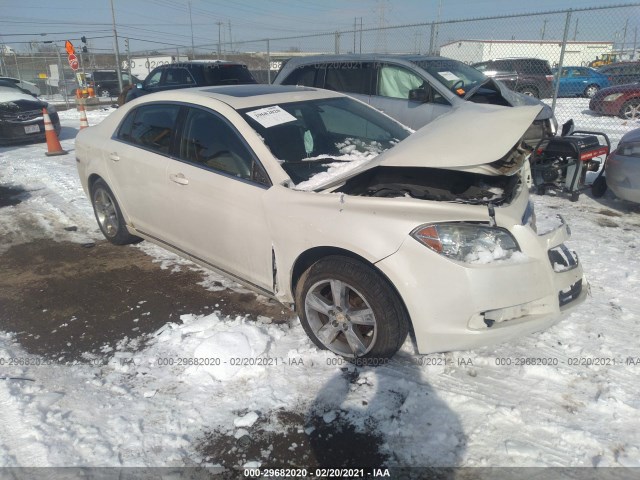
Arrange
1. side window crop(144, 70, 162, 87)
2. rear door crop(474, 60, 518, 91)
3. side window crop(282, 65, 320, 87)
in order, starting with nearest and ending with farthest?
side window crop(282, 65, 320, 87), side window crop(144, 70, 162, 87), rear door crop(474, 60, 518, 91)

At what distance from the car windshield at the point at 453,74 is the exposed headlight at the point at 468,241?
489cm

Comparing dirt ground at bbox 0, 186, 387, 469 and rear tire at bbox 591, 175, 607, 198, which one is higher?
rear tire at bbox 591, 175, 607, 198

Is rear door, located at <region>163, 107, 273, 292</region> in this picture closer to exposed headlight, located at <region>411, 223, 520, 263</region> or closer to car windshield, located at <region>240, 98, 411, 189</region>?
car windshield, located at <region>240, 98, 411, 189</region>

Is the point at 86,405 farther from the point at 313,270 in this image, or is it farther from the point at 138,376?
the point at 313,270

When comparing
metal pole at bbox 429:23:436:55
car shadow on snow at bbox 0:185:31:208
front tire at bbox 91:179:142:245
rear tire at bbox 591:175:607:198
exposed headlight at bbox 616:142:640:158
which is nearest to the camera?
front tire at bbox 91:179:142:245

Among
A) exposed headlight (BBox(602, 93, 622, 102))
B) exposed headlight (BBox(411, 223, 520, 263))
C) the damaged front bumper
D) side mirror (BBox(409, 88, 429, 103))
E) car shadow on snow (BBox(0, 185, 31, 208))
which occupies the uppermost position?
side mirror (BBox(409, 88, 429, 103))

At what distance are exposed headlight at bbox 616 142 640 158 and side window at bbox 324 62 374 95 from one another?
3693mm

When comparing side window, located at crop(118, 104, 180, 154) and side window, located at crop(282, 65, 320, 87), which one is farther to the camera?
side window, located at crop(282, 65, 320, 87)

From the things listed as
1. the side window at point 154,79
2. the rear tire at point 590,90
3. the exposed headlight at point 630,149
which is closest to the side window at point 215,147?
the exposed headlight at point 630,149

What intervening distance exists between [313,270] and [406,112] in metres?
4.89

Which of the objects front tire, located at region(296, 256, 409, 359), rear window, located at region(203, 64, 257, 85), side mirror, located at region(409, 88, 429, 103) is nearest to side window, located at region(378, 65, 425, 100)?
side mirror, located at region(409, 88, 429, 103)

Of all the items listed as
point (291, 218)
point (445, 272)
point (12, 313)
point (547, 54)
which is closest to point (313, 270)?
point (291, 218)

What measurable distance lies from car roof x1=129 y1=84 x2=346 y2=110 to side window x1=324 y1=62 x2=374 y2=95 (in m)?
3.73

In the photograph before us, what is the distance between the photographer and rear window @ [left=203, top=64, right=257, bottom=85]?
12070 millimetres
